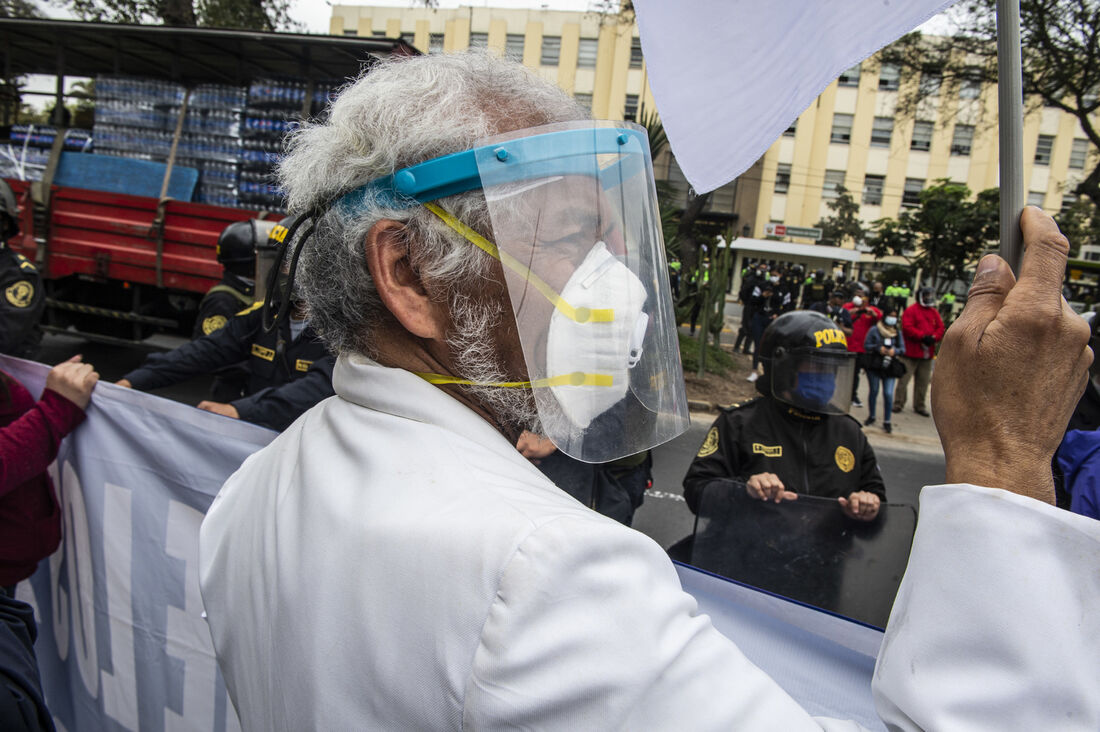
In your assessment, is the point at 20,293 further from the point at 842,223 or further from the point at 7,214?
the point at 842,223

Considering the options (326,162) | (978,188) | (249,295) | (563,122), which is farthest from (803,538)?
(978,188)

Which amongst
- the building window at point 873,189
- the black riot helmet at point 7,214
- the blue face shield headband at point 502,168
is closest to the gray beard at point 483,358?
the blue face shield headband at point 502,168

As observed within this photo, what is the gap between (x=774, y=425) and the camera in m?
2.94

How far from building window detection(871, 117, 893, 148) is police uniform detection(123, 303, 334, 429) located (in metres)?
42.8

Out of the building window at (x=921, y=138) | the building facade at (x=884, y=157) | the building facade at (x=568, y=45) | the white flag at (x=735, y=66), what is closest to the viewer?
the white flag at (x=735, y=66)

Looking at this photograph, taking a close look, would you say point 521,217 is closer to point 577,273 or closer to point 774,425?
point 577,273

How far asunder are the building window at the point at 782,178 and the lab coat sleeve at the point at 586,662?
143 ft

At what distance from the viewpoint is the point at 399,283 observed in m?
1.08

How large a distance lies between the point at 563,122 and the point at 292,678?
2.89 feet

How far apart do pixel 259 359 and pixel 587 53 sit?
4151 centimetres

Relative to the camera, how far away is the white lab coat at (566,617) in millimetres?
710

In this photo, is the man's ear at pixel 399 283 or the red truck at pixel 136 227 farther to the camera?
the red truck at pixel 136 227

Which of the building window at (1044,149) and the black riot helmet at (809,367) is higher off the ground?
the building window at (1044,149)

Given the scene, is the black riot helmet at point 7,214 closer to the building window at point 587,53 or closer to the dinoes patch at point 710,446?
the dinoes patch at point 710,446
